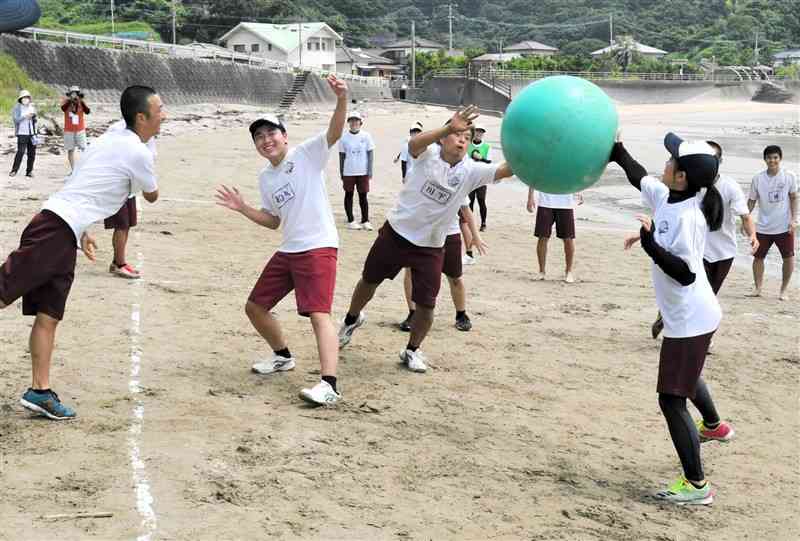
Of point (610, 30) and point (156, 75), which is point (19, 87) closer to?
point (156, 75)

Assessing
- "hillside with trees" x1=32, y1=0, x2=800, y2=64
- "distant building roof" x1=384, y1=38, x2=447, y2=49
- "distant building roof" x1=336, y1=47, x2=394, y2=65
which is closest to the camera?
"hillside with trees" x1=32, y1=0, x2=800, y2=64

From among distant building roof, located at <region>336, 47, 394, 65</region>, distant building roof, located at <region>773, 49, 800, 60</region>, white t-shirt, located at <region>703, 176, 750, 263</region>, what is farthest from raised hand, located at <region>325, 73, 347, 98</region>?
distant building roof, located at <region>773, 49, 800, 60</region>

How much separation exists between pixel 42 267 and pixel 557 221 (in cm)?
729

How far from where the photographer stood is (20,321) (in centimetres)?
793

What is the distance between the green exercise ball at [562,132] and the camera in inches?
209

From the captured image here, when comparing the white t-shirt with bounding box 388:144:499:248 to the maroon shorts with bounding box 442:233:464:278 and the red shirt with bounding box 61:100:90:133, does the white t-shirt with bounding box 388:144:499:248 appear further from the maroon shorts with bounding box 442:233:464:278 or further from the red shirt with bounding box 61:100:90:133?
the red shirt with bounding box 61:100:90:133

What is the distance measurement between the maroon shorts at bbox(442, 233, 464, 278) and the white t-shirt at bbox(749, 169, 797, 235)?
4328 mm

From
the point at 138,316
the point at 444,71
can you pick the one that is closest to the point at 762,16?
the point at 444,71

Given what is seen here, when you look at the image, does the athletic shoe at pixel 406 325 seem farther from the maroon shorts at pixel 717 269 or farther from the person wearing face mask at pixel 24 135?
the person wearing face mask at pixel 24 135

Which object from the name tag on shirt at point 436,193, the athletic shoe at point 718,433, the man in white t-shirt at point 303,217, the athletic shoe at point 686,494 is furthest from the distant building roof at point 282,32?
the athletic shoe at point 686,494

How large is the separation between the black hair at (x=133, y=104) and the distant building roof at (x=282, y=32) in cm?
8142

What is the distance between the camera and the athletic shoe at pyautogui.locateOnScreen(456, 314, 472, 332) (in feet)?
29.7

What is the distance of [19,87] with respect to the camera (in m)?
35.5

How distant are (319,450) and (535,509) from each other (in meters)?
1.33
